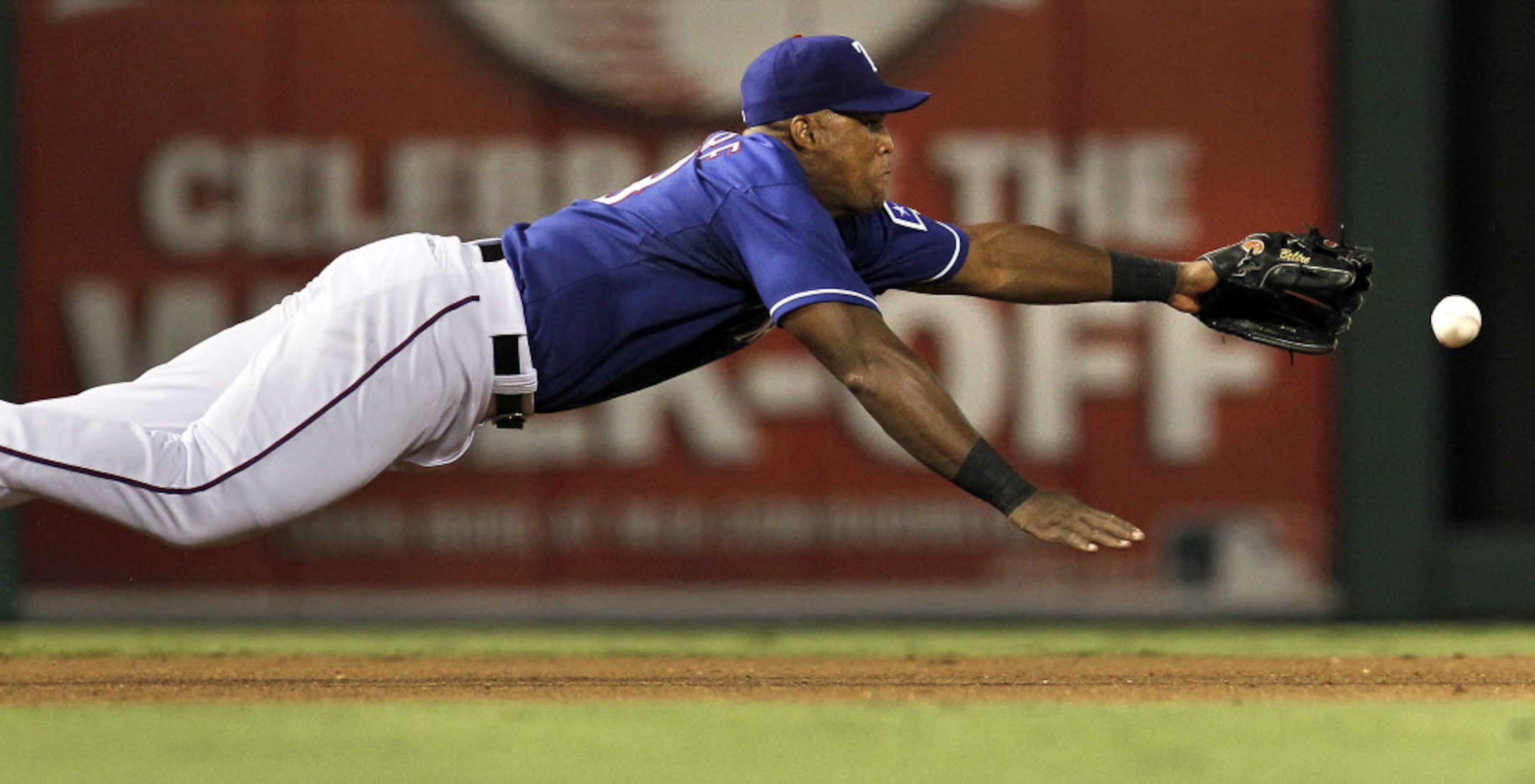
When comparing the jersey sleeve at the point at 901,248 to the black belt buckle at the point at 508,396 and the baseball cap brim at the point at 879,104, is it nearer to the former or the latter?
the baseball cap brim at the point at 879,104

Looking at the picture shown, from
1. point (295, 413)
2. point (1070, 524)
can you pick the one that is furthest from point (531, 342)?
point (1070, 524)

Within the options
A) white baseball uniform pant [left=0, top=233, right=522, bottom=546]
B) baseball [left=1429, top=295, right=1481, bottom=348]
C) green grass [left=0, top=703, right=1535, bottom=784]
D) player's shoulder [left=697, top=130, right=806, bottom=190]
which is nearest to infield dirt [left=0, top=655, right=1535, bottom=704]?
green grass [left=0, top=703, right=1535, bottom=784]

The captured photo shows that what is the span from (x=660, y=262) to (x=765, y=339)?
312 cm

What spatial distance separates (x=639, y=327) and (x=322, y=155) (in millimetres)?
3494

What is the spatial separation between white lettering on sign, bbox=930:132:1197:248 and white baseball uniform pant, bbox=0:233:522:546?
339cm

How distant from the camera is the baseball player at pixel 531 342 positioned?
10.9ft

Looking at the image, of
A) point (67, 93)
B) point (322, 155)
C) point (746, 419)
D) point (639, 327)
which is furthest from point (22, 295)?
point (639, 327)

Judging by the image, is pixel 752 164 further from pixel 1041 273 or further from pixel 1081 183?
pixel 1081 183

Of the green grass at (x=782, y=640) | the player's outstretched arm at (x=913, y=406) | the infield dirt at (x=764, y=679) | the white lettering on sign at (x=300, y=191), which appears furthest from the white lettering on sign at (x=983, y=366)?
the player's outstretched arm at (x=913, y=406)

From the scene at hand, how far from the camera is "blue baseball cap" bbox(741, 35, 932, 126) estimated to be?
3584 millimetres

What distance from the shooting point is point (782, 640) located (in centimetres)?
633

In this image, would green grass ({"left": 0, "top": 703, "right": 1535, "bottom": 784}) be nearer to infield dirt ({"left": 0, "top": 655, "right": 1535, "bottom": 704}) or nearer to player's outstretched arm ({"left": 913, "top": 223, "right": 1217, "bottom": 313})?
infield dirt ({"left": 0, "top": 655, "right": 1535, "bottom": 704})

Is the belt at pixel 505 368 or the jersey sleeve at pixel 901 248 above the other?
the jersey sleeve at pixel 901 248

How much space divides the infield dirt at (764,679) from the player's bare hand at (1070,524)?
1.57 metres
